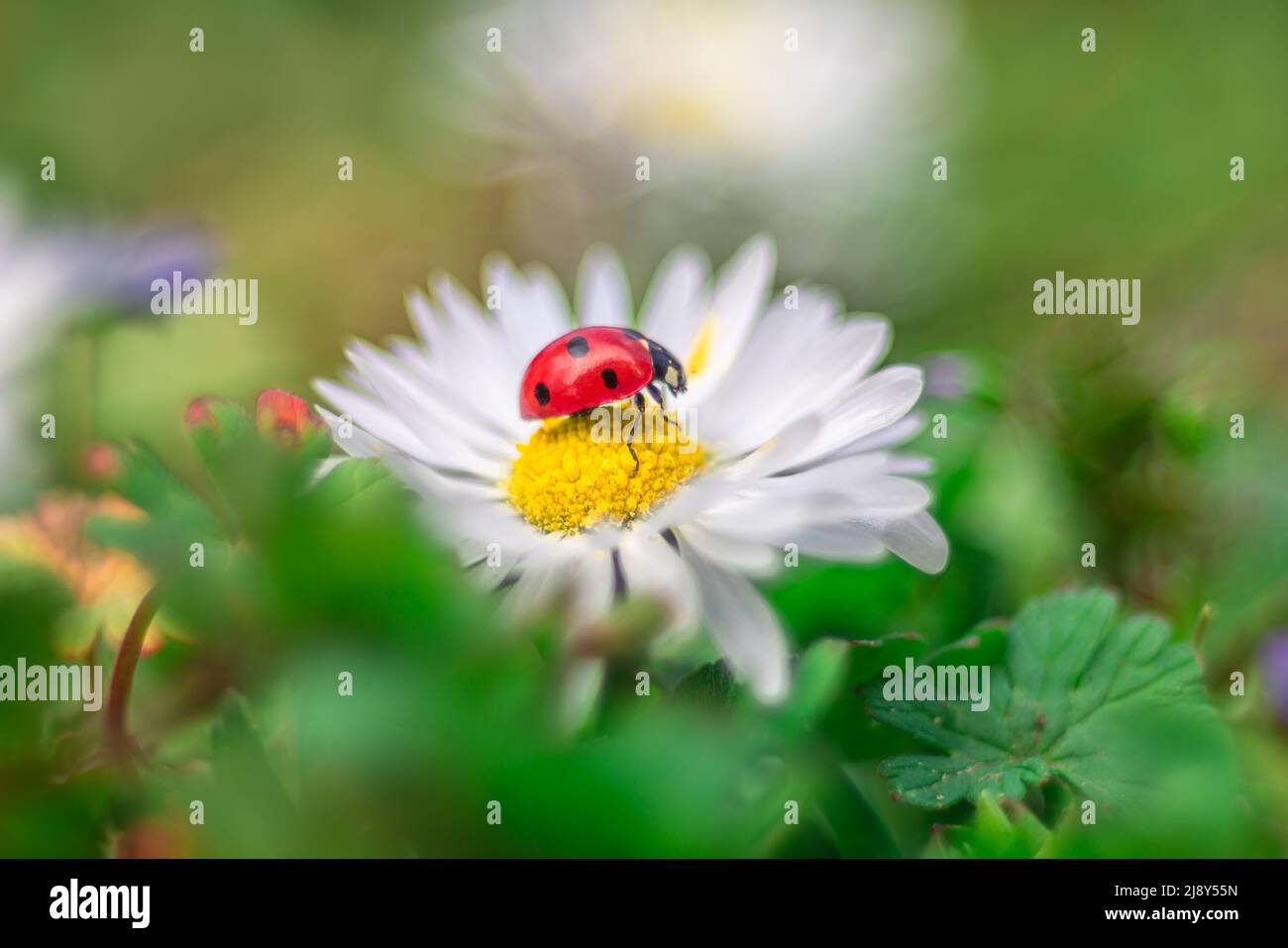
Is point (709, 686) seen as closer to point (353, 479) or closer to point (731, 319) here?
point (353, 479)

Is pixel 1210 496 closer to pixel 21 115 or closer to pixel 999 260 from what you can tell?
pixel 999 260

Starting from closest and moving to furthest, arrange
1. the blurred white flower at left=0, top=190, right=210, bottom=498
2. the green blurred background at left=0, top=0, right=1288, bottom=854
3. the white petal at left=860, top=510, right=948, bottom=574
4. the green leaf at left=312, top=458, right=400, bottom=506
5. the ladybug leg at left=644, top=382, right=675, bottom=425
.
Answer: the green leaf at left=312, top=458, right=400, bottom=506, the white petal at left=860, top=510, right=948, bottom=574, the ladybug leg at left=644, top=382, right=675, bottom=425, the blurred white flower at left=0, top=190, right=210, bottom=498, the green blurred background at left=0, top=0, right=1288, bottom=854

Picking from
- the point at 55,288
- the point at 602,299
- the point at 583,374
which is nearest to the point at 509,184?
the point at 55,288

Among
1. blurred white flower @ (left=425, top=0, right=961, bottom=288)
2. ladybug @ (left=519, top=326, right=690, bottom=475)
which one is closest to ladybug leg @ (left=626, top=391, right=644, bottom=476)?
ladybug @ (left=519, top=326, right=690, bottom=475)

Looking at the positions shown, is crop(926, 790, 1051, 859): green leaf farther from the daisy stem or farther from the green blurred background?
the green blurred background
